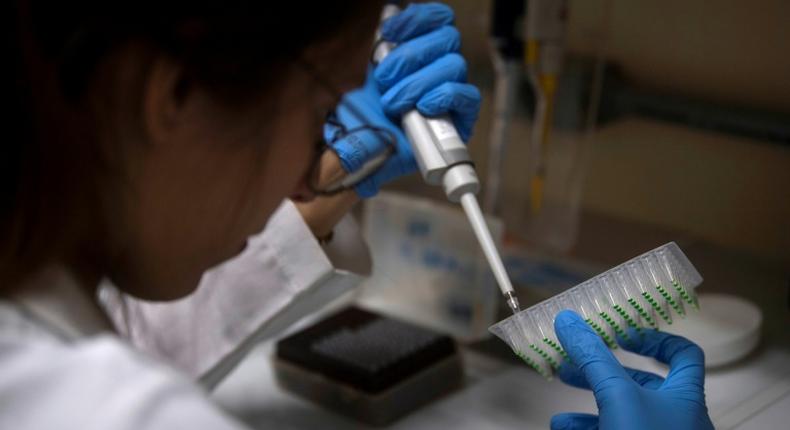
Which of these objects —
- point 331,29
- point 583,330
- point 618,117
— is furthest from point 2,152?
point 618,117

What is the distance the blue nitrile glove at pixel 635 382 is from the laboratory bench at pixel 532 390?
4 centimetres

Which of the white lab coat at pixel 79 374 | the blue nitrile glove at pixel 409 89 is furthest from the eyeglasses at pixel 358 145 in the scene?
the white lab coat at pixel 79 374

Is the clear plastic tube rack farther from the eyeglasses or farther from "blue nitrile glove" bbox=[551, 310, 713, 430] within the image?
the eyeglasses

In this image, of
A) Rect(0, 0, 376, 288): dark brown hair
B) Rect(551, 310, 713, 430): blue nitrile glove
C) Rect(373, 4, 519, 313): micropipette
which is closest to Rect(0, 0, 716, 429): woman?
Rect(0, 0, 376, 288): dark brown hair

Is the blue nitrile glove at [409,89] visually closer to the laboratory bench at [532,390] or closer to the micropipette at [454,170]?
the micropipette at [454,170]

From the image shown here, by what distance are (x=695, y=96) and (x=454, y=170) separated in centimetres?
62

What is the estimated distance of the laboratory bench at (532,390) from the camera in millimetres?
855

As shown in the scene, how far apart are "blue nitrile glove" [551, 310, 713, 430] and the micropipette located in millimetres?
86

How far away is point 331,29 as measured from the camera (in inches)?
22.1

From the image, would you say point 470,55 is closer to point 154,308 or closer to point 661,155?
point 661,155

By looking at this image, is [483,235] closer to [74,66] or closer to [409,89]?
[409,89]

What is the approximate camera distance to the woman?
18.8 inches

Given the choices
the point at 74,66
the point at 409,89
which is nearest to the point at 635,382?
the point at 409,89

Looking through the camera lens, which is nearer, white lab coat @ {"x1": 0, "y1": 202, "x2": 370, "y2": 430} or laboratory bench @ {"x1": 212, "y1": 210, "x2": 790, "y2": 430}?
white lab coat @ {"x1": 0, "y1": 202, "x2": 370, "y2": 430}
